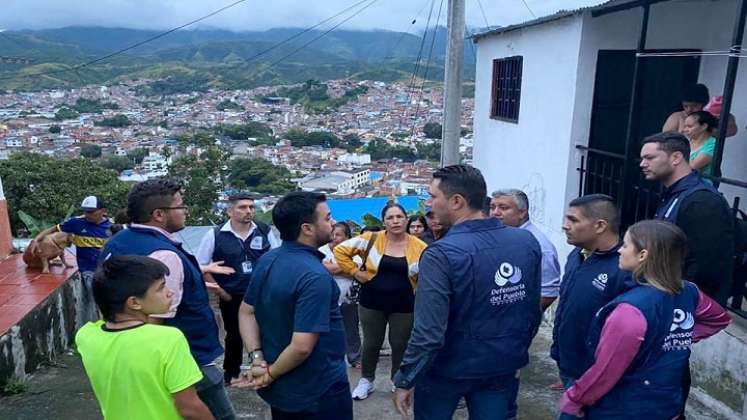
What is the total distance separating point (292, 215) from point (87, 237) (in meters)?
4.02

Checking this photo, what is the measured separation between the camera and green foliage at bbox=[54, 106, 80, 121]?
41.1 m

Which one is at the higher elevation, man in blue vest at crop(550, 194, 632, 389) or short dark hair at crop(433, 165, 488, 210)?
short dark hair at crop(433, 165, 488, 210)

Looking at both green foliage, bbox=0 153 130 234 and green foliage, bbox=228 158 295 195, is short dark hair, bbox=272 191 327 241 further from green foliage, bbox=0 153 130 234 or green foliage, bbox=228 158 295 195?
green foliage, bbox=228 158 295 195

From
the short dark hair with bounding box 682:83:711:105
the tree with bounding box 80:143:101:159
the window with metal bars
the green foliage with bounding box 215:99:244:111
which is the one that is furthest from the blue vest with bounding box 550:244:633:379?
the green foliage with bounding box 215:99:244:111

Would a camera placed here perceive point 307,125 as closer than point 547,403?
No

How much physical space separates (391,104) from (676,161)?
34.5 meters

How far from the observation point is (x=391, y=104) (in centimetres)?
3662

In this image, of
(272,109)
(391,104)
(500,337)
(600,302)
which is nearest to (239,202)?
(500,337)

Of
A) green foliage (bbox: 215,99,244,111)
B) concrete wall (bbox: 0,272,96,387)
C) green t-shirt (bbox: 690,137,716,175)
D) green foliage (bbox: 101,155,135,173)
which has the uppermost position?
green t-shirt (bbox: 690,137,716,175)

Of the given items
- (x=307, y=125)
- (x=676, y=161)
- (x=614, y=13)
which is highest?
(x=614, y=13)

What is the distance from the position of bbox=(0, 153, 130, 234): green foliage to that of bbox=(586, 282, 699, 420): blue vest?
1519 cm

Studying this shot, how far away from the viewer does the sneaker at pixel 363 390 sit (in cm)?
416

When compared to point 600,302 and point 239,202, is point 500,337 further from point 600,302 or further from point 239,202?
point 239,202

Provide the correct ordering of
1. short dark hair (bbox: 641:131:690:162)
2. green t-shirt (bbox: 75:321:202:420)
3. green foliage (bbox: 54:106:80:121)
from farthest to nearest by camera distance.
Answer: green foliage (bbox: 54:106:80:121), short dark hair (bbox: 641:131:690:162), green t-shirt (bbox: 75:321:202:420)
